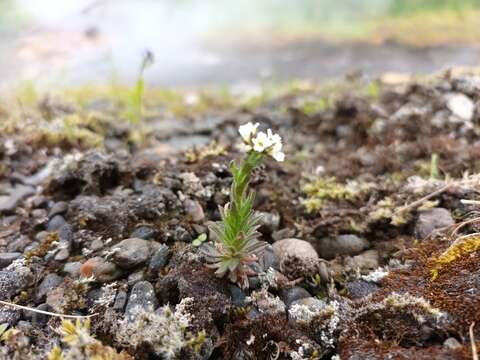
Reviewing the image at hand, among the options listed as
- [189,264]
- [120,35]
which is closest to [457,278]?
[189,264]

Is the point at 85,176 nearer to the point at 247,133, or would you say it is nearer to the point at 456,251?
the point at 247,133

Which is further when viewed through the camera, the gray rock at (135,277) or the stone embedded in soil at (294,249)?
the stone embedded in soil at (294,249)

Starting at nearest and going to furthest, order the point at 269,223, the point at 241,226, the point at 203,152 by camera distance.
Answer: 1. the point at 241,226
2. the point at 269,223
3. the point at 203,152

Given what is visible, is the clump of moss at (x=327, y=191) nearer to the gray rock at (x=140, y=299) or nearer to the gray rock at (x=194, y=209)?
the gray rock at (x=194, y=209)

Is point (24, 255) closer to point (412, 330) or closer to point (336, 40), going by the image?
point (412, 330)

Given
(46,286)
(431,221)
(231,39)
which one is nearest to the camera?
(46,286)

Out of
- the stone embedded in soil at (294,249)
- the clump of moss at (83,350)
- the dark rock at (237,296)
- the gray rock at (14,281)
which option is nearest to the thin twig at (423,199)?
the stone embedded in soil at (294,249)

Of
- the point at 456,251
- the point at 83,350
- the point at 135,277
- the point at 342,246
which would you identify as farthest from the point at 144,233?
the point at 456,251
